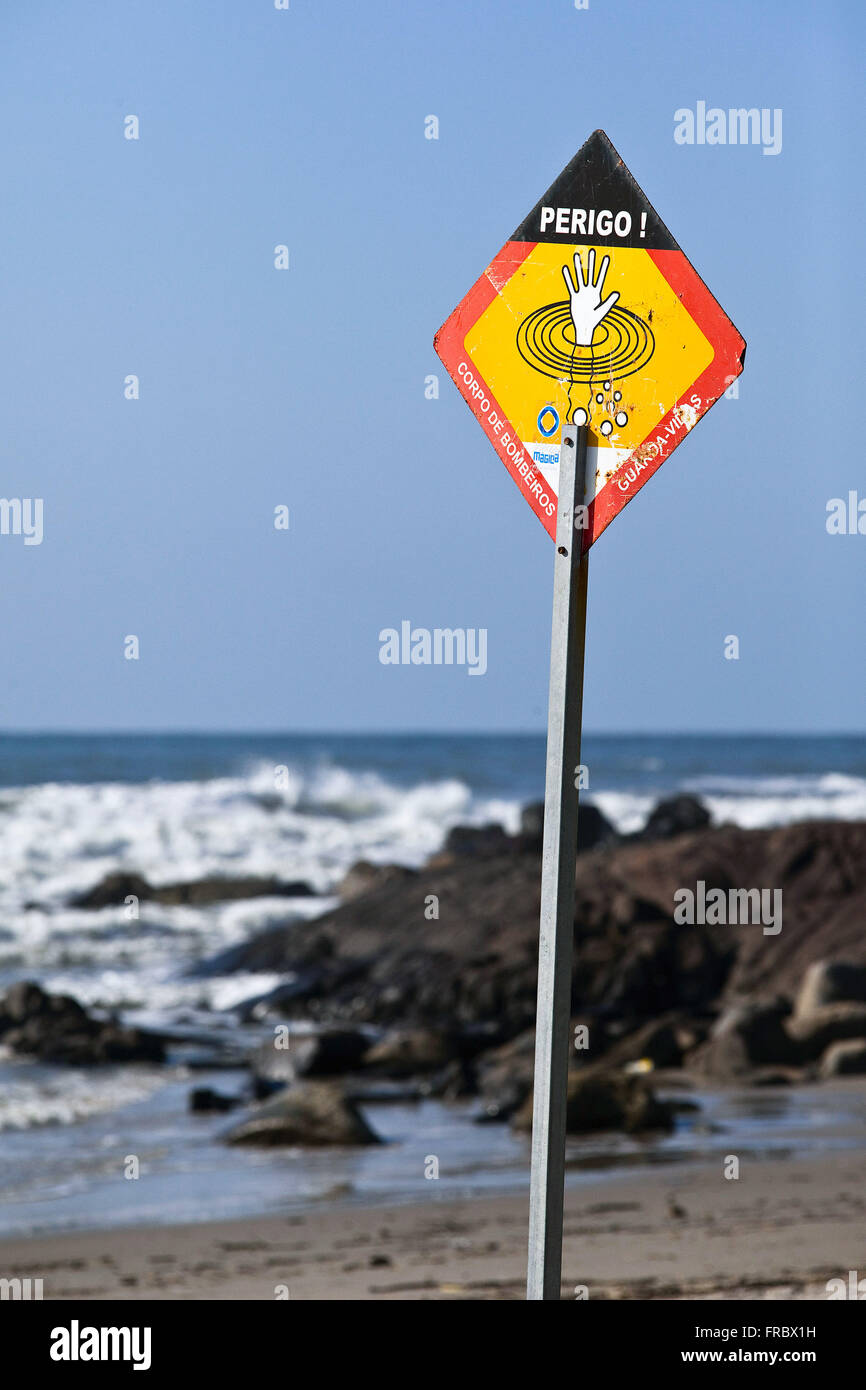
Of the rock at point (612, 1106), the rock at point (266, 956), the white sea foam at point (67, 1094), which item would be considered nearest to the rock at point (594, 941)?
the rock at point (266, 956)

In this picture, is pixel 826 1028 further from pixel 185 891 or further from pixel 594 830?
pixel 185 891

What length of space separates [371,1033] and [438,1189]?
6.94 m

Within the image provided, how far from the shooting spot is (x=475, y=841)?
26.0 meters

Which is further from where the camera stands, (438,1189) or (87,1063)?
(87,1063)

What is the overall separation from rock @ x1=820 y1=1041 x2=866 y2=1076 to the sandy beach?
286 cm

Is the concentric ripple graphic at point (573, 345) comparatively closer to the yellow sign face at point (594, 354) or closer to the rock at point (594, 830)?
the yellow sign face at point (594, 354)

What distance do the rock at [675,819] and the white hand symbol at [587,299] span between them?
787 inches

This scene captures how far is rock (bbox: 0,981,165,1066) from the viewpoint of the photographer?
13.6 meters

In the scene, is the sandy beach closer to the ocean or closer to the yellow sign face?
the ocean

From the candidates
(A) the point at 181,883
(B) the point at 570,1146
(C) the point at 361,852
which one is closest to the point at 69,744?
(C) the point at 361,852

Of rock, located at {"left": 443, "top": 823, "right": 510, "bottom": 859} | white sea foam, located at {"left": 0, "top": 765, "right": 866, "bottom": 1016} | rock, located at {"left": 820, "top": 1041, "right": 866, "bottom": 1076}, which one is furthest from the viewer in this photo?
rock, located at {"left": 443, "top": 823, "right": 510, "bottom": 859}

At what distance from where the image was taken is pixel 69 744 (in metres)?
44.0

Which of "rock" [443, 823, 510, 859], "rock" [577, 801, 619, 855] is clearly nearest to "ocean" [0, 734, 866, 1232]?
"rock" [443, 823, 510, 859]
